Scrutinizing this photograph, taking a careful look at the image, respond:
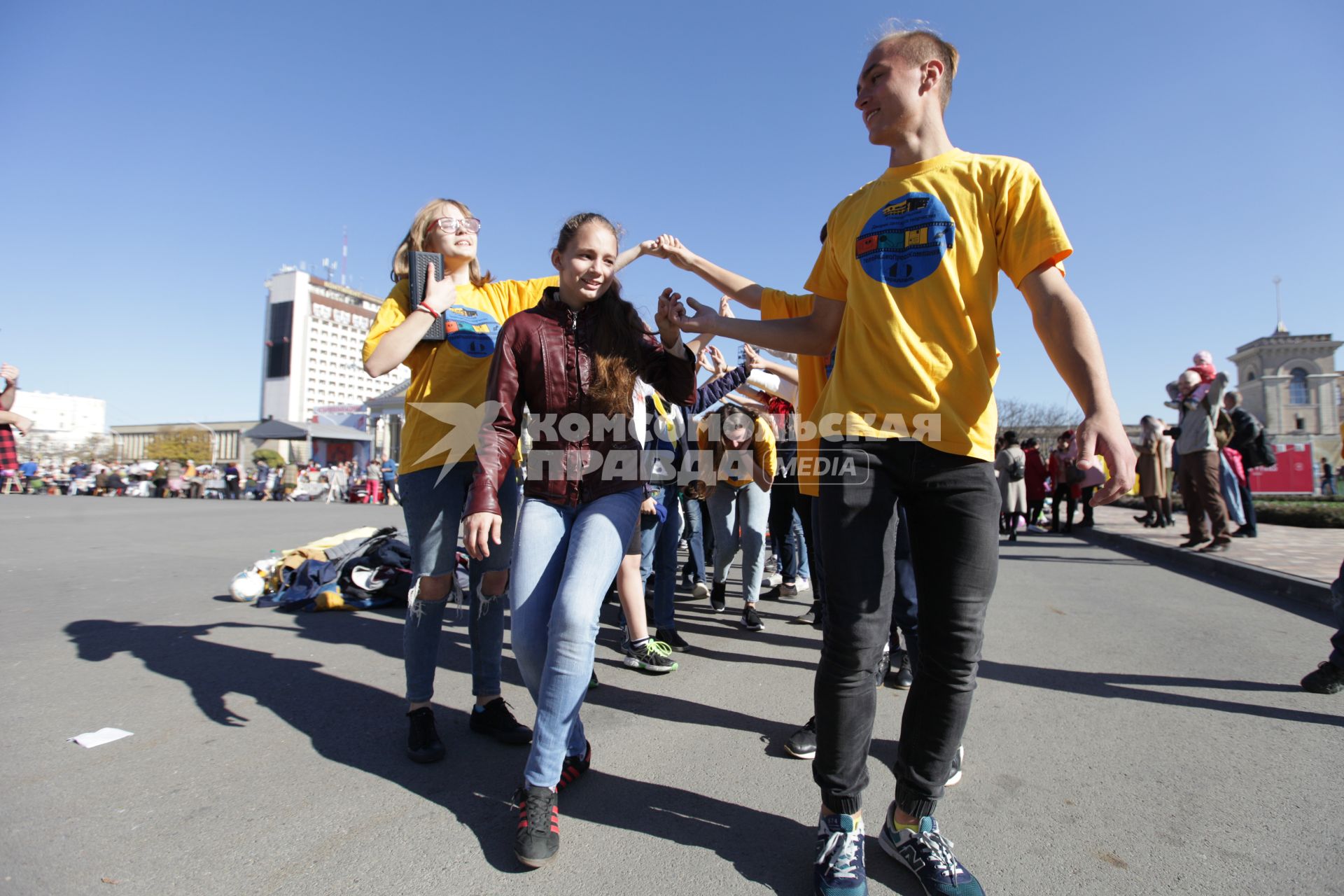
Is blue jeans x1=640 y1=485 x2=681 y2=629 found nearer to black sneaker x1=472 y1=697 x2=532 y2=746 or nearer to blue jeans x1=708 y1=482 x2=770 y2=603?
blue jeans x1=708 y1=482 x2=770 y2=603

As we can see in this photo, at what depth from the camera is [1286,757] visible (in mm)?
2607

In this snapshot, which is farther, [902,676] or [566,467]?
[902,676]

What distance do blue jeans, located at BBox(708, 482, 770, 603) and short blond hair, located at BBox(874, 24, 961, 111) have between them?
338cm

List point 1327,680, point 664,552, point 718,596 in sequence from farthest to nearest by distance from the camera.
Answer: point 718,596, point 664,552, point 1327,680

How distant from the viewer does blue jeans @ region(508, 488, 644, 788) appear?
6.68 feet

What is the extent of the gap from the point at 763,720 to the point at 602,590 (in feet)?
4.42

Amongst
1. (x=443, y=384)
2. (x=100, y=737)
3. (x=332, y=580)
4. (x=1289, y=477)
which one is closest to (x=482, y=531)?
(x=443, y=384)

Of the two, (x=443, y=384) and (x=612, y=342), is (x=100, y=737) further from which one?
(x=612, y=342)

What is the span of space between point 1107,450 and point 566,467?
1522mm

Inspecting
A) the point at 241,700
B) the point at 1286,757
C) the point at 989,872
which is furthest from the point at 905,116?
the point at 241,700

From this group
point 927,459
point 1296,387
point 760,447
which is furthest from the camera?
point 1296,387

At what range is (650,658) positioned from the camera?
386cm

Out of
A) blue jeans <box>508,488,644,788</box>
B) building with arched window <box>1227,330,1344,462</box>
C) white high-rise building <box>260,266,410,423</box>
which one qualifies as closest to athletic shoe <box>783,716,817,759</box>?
blue jeans <box>508,488,644,788</box>

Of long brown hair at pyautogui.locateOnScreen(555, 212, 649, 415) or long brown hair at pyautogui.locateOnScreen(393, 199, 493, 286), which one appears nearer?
long brown hair at pyautogui.locateOnScreen(555, 212, 649, 415)
